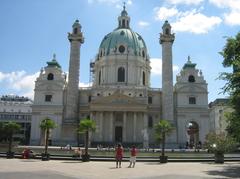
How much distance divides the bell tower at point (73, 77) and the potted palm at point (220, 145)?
50492mm

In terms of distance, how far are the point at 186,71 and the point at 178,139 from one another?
681 inches

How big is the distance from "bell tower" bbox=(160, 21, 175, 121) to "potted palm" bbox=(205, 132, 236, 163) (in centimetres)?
4469

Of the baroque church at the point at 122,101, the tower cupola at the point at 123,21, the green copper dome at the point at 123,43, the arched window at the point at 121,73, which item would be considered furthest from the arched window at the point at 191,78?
the tower cupola at the point at 123,21

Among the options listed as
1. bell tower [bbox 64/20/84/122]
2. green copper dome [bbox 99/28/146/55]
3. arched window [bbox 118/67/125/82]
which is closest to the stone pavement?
bell tower [bbox 64/20/84/122]

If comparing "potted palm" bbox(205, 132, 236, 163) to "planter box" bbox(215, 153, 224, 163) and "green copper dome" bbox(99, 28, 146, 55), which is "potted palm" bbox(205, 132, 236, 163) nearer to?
"planter box" bbox(215, 153, 224, 163)

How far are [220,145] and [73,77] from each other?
54211 millimetres

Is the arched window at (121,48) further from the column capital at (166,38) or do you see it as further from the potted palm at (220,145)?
the potted palm at (220,145)

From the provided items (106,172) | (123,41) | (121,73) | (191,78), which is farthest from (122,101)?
(106,172)

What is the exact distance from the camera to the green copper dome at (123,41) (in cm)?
9375

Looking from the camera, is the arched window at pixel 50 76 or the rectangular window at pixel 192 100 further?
the arched window at pixel 50 76

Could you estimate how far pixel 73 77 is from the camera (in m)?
82.6

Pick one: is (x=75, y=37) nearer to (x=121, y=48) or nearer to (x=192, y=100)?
(x=121, y=48)

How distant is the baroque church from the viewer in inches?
3162

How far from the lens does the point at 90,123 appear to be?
41031 millimetres
